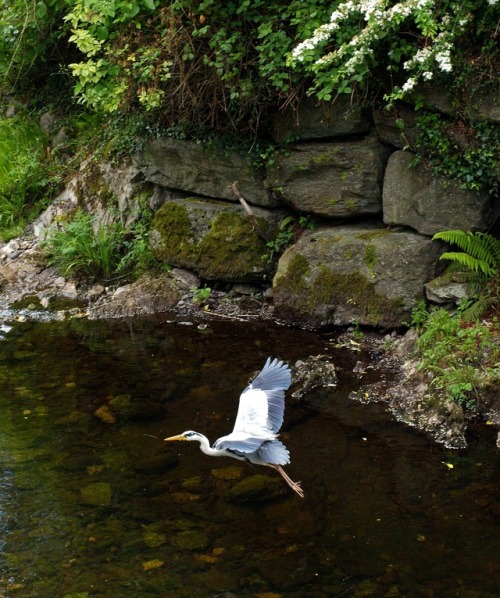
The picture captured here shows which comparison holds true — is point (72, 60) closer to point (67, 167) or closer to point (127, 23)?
point (67, 167)

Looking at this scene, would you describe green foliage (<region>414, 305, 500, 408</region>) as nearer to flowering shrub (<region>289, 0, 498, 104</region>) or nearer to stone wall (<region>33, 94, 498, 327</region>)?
stone wall (<region>33, 94, 498, 327</region>)

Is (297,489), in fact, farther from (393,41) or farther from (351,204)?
(393,41)

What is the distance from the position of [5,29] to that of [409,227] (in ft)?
18.7

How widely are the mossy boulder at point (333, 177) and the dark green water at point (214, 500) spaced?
152 centimetres

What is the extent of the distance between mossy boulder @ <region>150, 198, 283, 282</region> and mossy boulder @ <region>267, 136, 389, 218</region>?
1.80 feet

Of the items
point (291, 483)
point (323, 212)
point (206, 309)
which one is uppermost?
point (323, 212)

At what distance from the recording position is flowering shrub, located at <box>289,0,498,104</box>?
6102mm

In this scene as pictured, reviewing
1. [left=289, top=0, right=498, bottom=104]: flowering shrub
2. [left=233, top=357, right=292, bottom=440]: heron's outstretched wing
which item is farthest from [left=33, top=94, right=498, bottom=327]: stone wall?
[left=233, top=357, right=292, bottom=440]: heron's outstretched wing

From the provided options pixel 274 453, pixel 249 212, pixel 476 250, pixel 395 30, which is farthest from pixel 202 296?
pixel 274 453

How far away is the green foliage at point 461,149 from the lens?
6695 millimetres

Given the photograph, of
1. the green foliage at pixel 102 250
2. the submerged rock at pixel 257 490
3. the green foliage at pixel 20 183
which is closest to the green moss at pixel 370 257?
the submerged rock at pixel 257 490

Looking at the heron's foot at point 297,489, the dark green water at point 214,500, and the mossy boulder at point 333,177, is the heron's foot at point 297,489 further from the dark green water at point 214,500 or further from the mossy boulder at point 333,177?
the mossy boulder at point 333,177

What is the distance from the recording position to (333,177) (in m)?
7.74

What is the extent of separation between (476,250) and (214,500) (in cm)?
326
